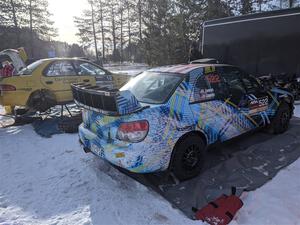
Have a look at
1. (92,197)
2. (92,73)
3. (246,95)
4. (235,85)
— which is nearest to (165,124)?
(92,197)

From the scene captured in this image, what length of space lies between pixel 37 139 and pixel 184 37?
612 inches

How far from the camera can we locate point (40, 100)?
6.79 metres

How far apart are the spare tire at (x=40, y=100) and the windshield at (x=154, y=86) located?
349 cm

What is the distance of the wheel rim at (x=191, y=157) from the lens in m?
3.48

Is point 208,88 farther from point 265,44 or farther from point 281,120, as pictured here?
point 265,44

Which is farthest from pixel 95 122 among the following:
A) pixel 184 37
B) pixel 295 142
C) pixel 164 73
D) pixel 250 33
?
pixel 184 37

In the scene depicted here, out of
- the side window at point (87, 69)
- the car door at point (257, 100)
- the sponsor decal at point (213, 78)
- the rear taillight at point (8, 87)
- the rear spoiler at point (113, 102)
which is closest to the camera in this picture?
the rear spoiler at point (113, 102)

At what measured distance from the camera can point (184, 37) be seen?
62.7 feet

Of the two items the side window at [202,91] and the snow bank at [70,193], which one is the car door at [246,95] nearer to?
the side window at [202,91]

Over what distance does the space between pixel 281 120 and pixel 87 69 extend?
17.0 ft

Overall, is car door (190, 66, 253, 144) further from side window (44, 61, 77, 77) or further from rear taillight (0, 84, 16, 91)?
rear taillight (0, 84, 16, 91)

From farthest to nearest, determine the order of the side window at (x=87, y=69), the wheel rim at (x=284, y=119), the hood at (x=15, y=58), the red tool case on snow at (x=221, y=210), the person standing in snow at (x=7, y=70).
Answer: the hood at (x=15, y=58) → the person standing in snow at (x=7, y=70) → the side window at (x=87, y=69) → the wheel rim at (x=284, y=119) → the red tool case on snow at (x=221, y=210)

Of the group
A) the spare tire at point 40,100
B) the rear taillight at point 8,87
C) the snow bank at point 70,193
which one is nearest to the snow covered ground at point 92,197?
the snow bank at point 70,193

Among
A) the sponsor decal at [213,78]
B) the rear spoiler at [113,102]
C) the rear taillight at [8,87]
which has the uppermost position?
the sponsor decal at [213,78]
